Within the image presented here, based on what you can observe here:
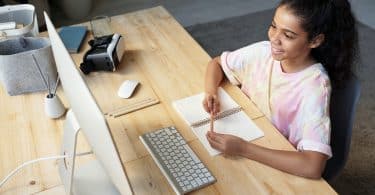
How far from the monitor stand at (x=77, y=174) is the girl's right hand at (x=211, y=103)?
374 mm

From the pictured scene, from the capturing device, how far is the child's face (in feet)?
3.49

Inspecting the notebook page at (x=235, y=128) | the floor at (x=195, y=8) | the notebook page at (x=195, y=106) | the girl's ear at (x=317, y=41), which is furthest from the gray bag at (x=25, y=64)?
the floor at (x=195, y=8)

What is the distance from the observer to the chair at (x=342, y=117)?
1.09m

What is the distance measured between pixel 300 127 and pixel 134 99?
542 mm

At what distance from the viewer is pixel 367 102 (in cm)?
229

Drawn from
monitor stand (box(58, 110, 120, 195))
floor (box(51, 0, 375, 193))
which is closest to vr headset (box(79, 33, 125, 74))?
monitor stand (box(58, 110, 120, 195))

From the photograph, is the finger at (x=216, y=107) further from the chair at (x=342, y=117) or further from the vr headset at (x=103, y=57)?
the vr headset at (x=103, y=57)

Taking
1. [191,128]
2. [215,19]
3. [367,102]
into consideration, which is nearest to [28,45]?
[191,128]

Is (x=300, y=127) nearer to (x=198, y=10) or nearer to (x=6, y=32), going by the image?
(x=6, y=32)

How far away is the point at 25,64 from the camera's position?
49.5 inches

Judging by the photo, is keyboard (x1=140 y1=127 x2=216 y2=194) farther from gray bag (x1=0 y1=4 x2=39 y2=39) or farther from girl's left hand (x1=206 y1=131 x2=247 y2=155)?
gray bag (x1=0 y1=4 x2=39 y2=39)

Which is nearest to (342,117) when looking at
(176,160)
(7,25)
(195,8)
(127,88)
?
(176,160)

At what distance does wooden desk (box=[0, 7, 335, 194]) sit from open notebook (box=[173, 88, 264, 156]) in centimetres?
2

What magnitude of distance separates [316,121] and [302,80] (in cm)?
16
